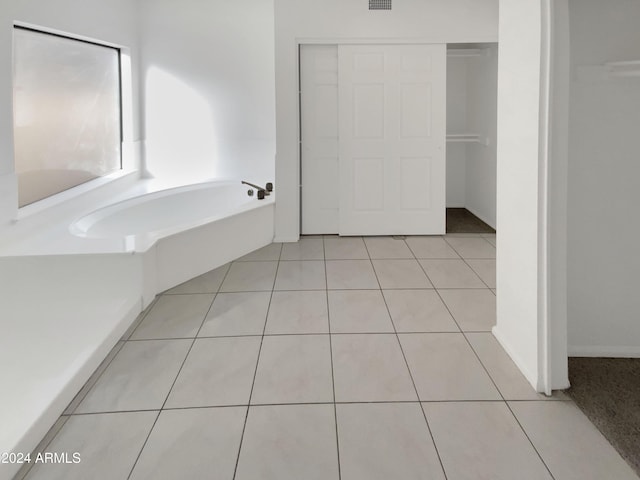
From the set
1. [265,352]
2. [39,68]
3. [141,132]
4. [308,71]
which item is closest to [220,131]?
[141,132]

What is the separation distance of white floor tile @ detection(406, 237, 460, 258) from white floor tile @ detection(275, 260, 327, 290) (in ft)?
2.97

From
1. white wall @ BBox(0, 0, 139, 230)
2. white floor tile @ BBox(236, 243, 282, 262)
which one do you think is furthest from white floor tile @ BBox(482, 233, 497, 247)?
white wall @ BBox(0, 0, 139, 230)

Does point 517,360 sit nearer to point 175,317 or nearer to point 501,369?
point 501,369

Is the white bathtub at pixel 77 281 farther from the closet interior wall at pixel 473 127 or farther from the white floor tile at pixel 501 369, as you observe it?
the closet interior wall at pixel 473 127

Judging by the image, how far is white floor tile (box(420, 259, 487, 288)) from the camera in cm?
373

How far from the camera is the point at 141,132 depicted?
6.02 meters

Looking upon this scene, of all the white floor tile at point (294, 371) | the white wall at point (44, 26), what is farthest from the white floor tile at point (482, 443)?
the white wall at point (44, 26)

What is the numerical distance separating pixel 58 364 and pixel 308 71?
3.53m

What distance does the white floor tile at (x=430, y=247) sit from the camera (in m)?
4.55

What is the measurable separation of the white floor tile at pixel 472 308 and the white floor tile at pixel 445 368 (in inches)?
7.3

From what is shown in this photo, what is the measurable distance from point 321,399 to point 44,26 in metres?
3.39

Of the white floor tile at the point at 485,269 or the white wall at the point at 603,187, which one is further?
the white floor tile at the point at 485,269

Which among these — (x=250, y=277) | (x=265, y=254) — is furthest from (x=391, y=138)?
(x=250, y=277)

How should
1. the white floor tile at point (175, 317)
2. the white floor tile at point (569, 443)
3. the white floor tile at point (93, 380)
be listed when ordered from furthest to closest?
the white floor tile at point (175, 317) → the white floor tile at point (93, 380) → the white floor tile at point (569, 443)
